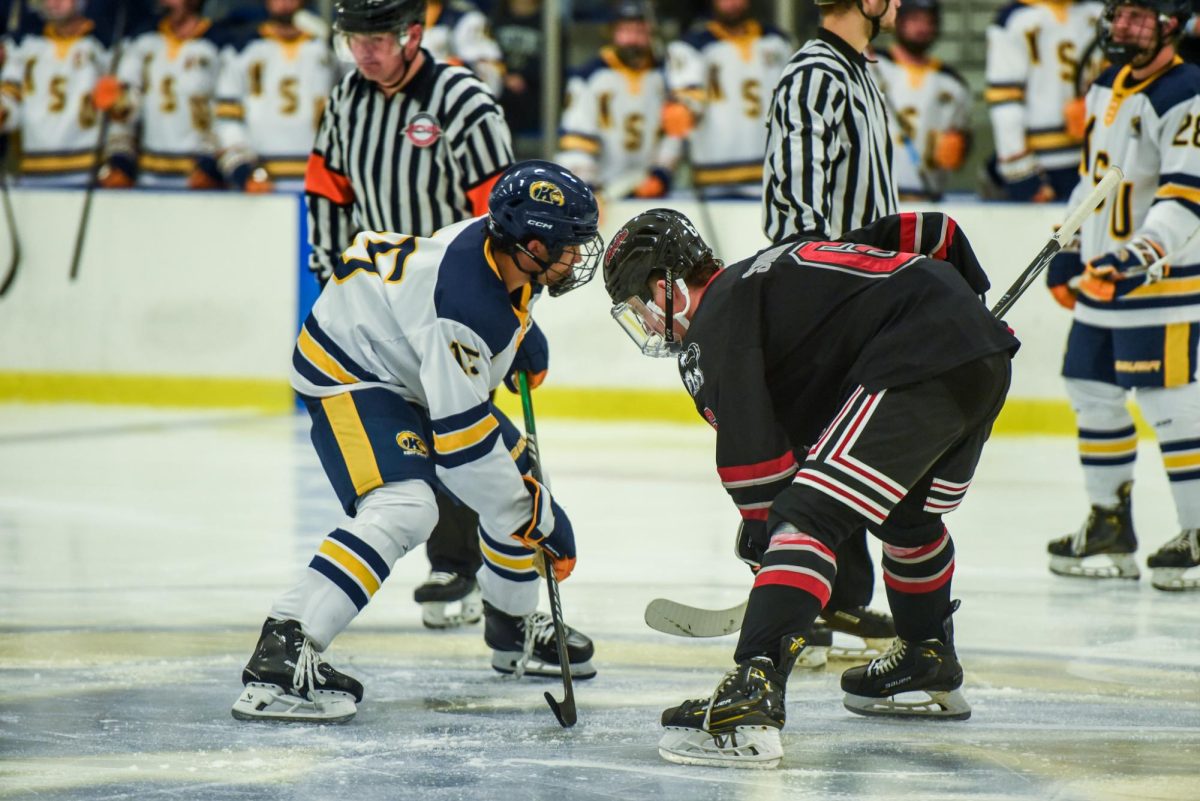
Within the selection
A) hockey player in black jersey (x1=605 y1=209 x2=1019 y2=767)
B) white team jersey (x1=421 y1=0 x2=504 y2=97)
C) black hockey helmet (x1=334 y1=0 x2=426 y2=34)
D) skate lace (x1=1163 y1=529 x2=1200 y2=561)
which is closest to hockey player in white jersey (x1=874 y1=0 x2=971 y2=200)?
white team jersey (x1=421 y1=0 x2=504 y2=97)

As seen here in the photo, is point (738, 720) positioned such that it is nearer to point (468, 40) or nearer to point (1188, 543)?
point (1188, 543)

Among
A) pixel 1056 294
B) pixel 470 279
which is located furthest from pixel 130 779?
pixel 1056 294

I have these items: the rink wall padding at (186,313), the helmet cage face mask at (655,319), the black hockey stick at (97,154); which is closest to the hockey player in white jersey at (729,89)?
the rink wall padding at (186,313)

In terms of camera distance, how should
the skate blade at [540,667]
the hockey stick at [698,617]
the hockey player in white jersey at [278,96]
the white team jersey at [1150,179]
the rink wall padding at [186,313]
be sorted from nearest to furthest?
the hockey stick at [698,617], the skate blade at [540,667], the white team jersey at [1150,179], the rink wall padding at [186,313], the hockey player in white jersey at [278,96]

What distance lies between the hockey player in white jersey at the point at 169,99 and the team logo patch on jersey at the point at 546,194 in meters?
5.71

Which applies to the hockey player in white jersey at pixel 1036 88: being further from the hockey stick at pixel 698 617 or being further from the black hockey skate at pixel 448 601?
the hockey stick at pixel 698 617

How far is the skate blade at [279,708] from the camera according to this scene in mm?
3111

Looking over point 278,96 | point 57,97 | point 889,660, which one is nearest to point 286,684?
point 889,660

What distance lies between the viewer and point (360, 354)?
10.7ft

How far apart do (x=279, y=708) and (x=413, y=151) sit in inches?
59.0

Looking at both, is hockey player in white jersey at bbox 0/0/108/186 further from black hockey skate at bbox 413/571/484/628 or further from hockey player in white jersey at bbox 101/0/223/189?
black hockey skate at bbox 413/571/484/628

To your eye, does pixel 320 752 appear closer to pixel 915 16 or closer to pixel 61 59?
pixel 915 16

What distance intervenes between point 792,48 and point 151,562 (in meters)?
4.67

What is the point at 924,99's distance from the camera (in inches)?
→ 310
